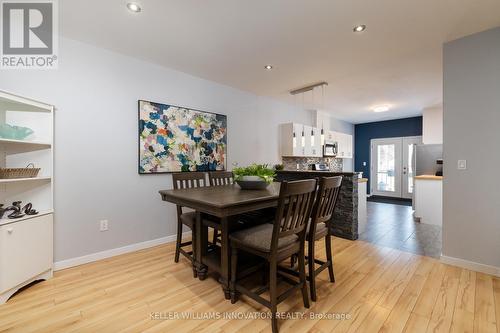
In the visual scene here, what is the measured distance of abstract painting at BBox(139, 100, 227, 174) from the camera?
304 cm

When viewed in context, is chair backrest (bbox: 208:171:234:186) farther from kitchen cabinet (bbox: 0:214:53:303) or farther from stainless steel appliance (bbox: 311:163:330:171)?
stainless steel appliance (bbox: 311:163:330:171)

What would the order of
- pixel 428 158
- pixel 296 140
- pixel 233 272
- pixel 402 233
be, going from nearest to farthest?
1. pixel 233 272
2. pixel 402 233
3. pixel 428 158
4. pixel 296 140

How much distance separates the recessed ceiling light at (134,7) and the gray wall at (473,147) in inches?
130

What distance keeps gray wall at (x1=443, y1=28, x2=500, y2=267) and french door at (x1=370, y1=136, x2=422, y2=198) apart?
15.8 ft

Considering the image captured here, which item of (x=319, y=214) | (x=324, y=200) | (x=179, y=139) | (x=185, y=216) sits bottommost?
(x=185, y=216)

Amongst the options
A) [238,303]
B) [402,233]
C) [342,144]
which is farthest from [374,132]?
[238,303]

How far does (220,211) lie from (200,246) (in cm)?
87

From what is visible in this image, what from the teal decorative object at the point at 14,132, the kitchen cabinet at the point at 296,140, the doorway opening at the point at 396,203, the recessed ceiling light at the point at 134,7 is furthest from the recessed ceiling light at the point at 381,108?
the teal decorative object at the point at 14,132

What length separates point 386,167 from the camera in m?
7.47

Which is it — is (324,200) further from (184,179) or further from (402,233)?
(402,233)

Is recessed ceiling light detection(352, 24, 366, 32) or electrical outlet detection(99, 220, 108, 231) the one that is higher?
recessed ceiling light detection(352, 24, 366, 32)

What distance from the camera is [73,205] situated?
2.53 metres

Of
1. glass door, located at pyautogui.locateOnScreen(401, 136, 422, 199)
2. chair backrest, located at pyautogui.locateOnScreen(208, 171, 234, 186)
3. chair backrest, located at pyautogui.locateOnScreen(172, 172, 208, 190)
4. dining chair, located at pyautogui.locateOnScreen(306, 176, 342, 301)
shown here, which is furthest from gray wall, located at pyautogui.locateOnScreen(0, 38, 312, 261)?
glass door, located at pyautogui.locateOnScreen(401, 136, 422, 199)

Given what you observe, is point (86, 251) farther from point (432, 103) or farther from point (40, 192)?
point (432, 103)
